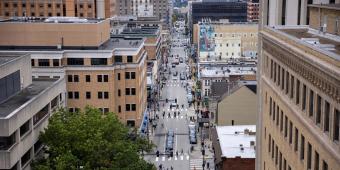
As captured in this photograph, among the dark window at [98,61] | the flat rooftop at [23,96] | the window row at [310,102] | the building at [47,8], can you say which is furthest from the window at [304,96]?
the building at [47,8]

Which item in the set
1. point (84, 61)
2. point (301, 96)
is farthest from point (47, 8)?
point (301, 96)

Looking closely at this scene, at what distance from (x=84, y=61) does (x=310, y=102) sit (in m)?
56.2

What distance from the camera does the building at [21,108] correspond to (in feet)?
150

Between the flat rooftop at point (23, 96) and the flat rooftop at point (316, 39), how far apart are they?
23.8m

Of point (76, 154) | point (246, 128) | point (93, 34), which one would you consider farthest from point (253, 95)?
point (76, 154)

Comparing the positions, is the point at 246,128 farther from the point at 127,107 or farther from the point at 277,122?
the point at 277,122

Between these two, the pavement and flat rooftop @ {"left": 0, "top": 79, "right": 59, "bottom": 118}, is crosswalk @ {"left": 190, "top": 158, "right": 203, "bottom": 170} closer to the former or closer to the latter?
the pavement

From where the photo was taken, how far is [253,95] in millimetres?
90125

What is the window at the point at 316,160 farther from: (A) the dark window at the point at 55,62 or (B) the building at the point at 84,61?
(A) the dark window at the point at 55,62

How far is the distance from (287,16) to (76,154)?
79.4 feet

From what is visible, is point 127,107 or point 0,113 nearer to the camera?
point 0,113

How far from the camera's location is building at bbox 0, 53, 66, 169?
1805 inches

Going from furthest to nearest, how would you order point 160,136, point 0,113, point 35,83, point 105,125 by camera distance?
1. point 160,136
2. point 35,83
3. point 105,125
4. point 0,113

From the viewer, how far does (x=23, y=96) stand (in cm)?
5556
